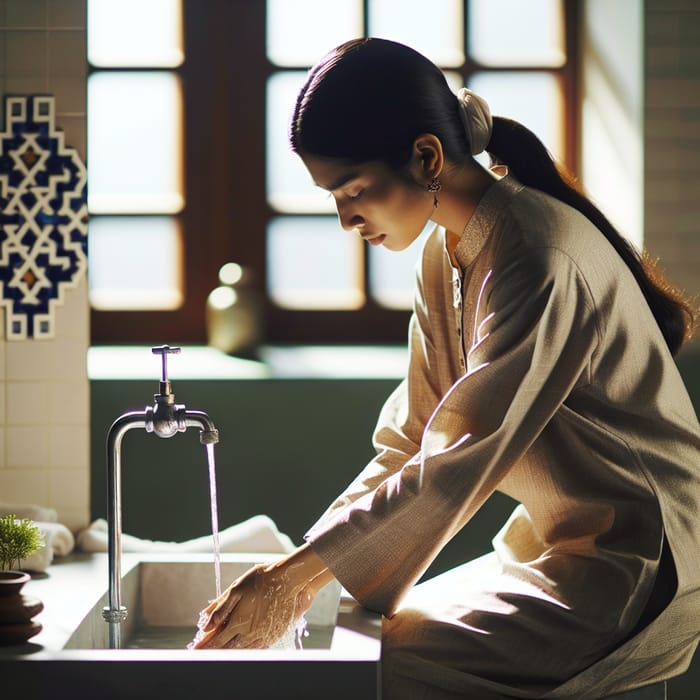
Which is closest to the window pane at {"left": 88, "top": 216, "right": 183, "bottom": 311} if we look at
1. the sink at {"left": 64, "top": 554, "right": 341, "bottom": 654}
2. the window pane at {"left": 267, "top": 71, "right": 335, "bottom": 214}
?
the window pane at {"left": 267, "top": 71, "right": 335, "bottom": 214}

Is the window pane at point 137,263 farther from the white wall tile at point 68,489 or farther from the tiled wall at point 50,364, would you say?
the white wall tile at point 68,489

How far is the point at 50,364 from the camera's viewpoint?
2359 millimetres

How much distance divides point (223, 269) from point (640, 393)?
152cm

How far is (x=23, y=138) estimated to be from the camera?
2.36m

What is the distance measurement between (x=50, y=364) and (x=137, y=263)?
24.3 inches

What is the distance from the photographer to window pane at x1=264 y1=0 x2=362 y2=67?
113 inches

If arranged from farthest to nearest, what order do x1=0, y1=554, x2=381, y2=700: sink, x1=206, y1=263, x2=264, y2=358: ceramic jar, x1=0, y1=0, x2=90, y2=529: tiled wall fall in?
x1=206, y1=263, x2=264, y2=358: ceramic jar
x1=0, y1=0, x2=90, y2=529: tiled wall
x1=0, y1=554, x2=381, y2=700: sink

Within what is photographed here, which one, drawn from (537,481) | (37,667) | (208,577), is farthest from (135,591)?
(537,481)

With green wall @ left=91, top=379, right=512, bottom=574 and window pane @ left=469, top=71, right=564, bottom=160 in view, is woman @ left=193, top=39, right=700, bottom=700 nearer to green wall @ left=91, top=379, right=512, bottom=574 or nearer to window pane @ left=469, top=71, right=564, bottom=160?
green wall @ left=91, top=379, right=512, bottom=574

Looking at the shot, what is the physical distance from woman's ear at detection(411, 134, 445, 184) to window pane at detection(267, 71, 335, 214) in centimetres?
140

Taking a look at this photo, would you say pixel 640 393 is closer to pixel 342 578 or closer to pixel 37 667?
pixel 342 578

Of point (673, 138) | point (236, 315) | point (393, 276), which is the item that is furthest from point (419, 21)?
point (236, 315)

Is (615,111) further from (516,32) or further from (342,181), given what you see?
(342,181)

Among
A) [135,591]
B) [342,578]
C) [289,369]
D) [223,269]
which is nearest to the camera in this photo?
[342,578]
